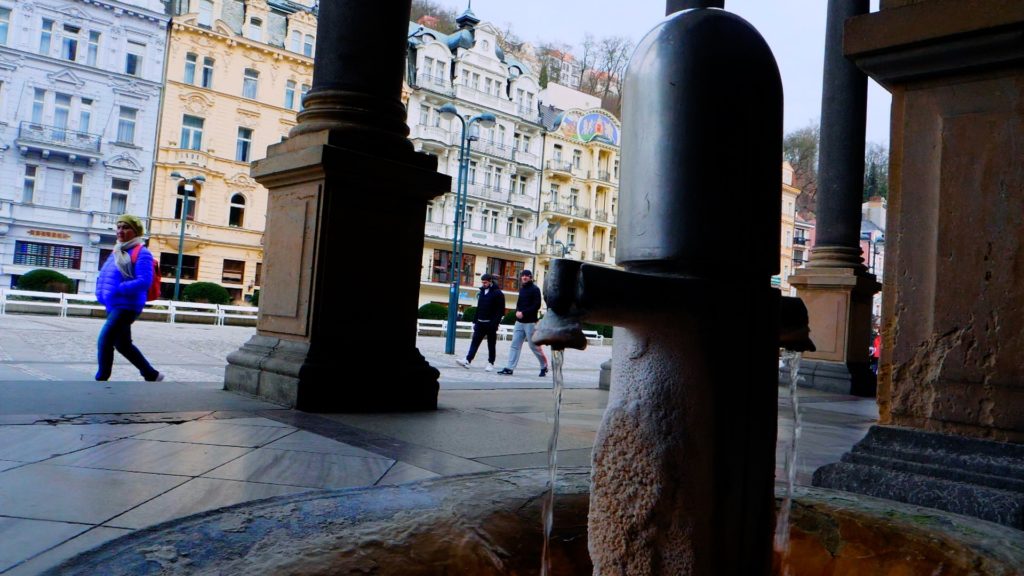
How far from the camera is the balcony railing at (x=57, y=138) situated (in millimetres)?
31234

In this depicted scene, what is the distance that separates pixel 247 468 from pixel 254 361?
2314mm

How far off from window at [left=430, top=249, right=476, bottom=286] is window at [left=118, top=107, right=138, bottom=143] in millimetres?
16621

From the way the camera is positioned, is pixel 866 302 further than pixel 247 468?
Yes

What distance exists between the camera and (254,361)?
490 centimetres

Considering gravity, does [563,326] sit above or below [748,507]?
above

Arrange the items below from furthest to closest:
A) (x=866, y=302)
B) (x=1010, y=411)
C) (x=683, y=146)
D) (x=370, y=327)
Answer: (x=866, y=302) < (x=370, y=327) < (x=1010, y=411) < (x=683, y=146)

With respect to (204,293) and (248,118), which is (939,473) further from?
(248,118)

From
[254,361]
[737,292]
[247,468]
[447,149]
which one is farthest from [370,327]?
[447,149]

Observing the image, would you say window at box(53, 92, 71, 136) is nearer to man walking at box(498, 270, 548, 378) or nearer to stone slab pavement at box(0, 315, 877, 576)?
man walking at box(498, 270, 548, 378)

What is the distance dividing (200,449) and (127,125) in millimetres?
36014

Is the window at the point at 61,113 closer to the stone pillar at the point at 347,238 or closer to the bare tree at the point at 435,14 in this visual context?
the bare tree at the point at 435,14

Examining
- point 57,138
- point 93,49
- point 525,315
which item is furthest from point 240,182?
point 525,315

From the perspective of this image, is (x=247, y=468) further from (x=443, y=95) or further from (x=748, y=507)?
(x=443, y=95)

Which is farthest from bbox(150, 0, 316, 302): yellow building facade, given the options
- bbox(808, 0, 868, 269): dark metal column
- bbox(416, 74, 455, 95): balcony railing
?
bbox(808, 0, 868, 269): dark metal column
